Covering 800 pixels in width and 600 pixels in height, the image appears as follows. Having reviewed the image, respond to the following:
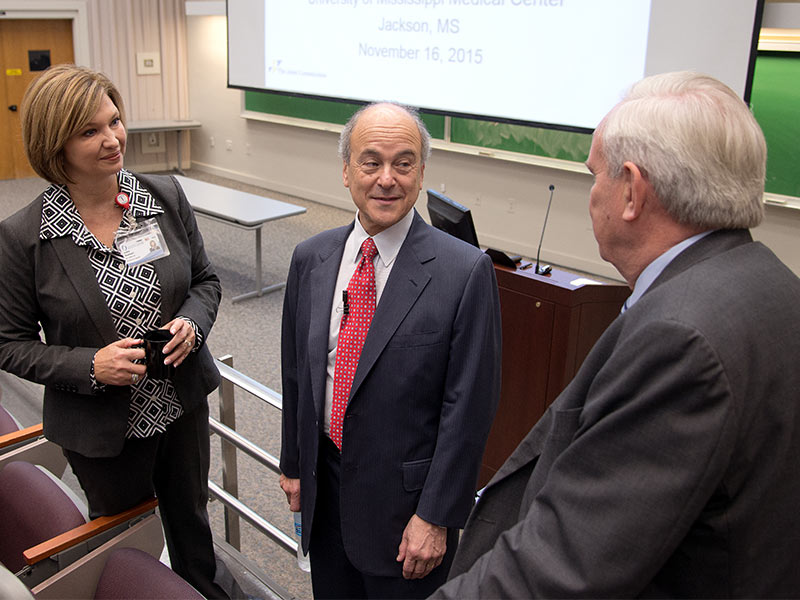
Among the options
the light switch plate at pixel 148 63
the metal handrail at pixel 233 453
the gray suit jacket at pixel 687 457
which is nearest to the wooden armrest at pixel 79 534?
the metal handrail at pixel 233 453

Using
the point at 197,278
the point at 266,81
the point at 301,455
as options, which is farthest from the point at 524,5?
the point at 301,455

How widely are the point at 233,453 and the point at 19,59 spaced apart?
865 cm

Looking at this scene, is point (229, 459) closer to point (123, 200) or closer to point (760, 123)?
point (123, 200)

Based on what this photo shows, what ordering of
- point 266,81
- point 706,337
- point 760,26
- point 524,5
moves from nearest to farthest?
point 706,337, point 760,26, point 524,5, point 266,81

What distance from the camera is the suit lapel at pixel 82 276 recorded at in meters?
1.70

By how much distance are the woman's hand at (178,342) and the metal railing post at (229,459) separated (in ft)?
2.23

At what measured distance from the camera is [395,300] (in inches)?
60.1

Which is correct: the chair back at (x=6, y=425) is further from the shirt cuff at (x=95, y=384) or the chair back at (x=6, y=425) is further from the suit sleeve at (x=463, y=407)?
the suit sleeve at (x=463, y=407)

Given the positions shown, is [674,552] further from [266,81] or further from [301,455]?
[266,81]

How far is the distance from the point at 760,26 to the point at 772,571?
4216 millimetres

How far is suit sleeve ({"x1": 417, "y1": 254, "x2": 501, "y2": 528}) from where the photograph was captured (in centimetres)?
149

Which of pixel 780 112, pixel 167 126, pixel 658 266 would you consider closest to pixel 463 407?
pixel 658 266

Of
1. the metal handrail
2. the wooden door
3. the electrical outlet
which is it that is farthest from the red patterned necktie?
the electrical outlet

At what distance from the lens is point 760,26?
4.25 metres
